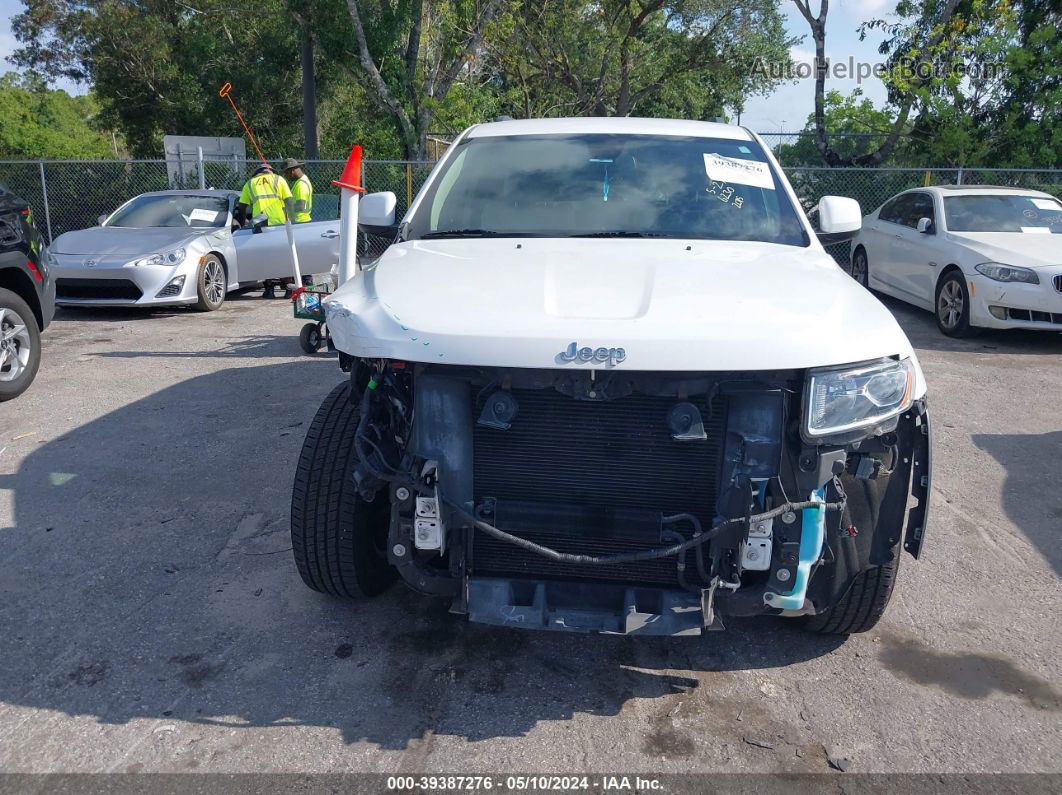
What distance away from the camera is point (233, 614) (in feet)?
11.7

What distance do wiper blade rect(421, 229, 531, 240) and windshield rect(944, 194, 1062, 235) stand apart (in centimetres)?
753

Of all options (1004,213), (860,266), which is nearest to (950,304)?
(1004,213)

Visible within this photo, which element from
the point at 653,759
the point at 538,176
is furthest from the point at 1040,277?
the point at 653,759

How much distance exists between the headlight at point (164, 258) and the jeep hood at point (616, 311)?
7370mm

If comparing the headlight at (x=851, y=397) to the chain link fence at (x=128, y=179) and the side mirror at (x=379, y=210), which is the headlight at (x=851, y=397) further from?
the chain link fence at (x=128, y=179)

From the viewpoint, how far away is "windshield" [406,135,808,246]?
12.6 ft

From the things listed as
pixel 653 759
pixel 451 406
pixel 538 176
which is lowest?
pixel 653 759

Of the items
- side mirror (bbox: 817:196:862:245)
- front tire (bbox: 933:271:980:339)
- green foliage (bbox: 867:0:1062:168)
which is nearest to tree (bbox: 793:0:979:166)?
green foliage (bbox: 867:0:1062:168)

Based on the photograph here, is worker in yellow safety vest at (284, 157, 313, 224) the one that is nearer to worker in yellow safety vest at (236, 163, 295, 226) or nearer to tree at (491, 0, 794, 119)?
worker in yellow safety vest at (236, 163, 295, 226)

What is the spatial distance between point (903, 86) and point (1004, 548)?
13.8 meters

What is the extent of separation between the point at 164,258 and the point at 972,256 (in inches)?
333

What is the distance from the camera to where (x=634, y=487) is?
109 inches

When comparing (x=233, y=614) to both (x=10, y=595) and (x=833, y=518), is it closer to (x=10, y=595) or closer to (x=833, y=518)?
(x=10, y=595)

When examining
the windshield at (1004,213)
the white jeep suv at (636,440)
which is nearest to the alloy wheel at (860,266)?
the windshield at (1004,213)
